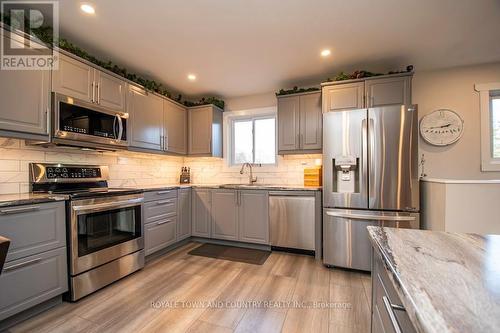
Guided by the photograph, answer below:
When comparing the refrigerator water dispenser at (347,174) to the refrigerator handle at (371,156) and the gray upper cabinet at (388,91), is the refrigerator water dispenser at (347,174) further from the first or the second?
the gray upper cabinet at (388,91)

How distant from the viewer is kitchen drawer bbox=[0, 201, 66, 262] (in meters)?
1.55

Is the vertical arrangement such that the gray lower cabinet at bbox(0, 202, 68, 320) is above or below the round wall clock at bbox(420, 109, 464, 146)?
below

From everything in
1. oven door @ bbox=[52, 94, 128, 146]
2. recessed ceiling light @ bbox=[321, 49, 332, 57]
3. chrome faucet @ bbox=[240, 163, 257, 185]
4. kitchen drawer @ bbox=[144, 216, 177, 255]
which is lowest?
kitchen drawer @ bbox=[144, 216, 177, 255]

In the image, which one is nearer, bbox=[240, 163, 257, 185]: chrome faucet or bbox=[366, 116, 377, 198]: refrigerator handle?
bbox=[366, 116, 377, 198]: refrigerator handle

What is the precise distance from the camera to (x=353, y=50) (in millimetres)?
2473

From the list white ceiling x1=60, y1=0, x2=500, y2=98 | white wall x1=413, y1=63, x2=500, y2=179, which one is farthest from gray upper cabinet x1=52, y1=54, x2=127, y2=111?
white wall x1=413, y1=63, x2=500, y2=179

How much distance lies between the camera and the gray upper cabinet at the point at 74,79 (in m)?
2.05

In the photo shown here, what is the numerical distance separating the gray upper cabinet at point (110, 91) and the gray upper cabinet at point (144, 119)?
10 centimetres

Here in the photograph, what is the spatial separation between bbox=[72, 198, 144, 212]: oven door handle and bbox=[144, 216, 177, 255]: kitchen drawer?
370mm

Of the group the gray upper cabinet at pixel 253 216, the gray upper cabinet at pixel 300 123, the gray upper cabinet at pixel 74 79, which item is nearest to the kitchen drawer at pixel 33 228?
the gray upper cabinet at pixel 74 79

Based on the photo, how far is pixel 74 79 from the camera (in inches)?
85.5

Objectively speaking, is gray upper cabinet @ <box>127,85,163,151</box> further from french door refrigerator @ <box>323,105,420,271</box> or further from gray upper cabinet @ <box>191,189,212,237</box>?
french door refrigerator @ <box>323,105,420,271</box>

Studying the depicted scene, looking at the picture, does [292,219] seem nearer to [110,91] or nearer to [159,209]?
[159,209]

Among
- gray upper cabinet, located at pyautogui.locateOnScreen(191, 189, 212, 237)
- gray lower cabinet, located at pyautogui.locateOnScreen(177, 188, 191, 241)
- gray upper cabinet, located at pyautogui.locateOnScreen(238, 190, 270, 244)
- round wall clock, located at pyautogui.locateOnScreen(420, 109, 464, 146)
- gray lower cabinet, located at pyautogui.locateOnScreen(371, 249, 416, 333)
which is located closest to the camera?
gray lower cabinet, located at pyautogui.locateOnScreen(371, 249, 416, 333)
